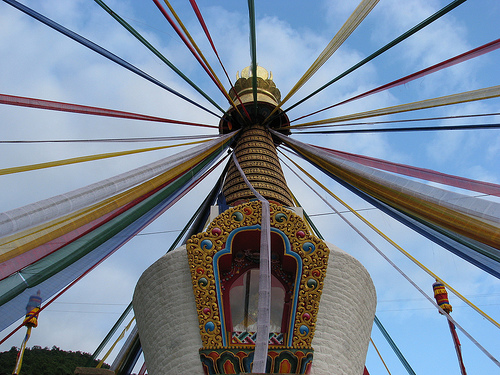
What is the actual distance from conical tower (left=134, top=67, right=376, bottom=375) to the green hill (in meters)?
12.7

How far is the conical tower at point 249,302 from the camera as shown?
6.34 meters

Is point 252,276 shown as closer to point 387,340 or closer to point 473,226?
point 473,226

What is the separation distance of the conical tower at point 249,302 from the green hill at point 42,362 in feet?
41.8

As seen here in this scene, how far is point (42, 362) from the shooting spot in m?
19.7

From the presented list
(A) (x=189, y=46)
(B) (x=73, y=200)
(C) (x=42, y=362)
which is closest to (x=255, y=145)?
(A) (x=189, y=46)

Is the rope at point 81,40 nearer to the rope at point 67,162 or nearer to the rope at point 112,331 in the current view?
the rope at point 67,162

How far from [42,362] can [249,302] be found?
51.0 ft

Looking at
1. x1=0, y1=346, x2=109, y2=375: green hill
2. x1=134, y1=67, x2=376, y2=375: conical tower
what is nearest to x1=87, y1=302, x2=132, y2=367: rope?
x1=134, y1=67, x2=376, y2=375: conical tower

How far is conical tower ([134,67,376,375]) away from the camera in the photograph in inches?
250

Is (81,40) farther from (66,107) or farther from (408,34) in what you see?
(408,34)

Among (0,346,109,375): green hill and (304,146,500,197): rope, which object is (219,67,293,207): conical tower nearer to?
(304,146,500,197): rope

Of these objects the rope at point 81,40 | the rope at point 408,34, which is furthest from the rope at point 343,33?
the rope at point 81,40

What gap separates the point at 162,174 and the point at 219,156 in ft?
10.2

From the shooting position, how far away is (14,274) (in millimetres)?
4613
